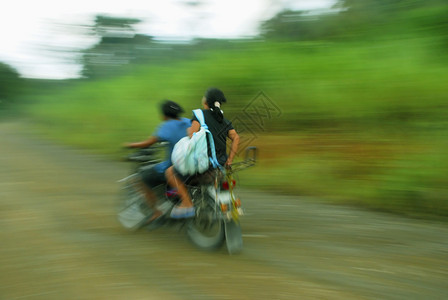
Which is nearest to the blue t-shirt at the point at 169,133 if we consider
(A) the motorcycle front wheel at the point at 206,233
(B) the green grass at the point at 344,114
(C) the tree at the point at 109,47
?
(A) the motorcycle front wheel at the point at 206,233

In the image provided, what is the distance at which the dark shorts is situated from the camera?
5.01m

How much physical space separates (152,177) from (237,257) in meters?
1.31

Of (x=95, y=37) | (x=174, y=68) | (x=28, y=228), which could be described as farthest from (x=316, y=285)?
(x=95, y=37)

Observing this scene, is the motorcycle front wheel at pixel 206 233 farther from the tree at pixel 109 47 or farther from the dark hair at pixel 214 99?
the tree at pixel 109 47

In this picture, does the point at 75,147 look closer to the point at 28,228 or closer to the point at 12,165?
the point at 12,165

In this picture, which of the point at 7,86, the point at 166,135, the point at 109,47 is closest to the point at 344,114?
the point at 166,135

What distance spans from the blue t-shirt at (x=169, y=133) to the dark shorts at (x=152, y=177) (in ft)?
0.19

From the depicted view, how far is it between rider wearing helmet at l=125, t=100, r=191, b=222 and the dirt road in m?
0.72

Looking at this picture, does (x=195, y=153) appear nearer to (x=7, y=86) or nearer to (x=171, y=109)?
(x=171, y=109)

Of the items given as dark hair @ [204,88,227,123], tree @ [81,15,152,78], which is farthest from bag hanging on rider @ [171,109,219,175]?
tree @ [81,15,152,78]

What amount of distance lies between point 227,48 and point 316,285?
9.51m

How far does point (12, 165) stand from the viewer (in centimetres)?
1184

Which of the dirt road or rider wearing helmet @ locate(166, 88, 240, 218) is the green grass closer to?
the dirt road

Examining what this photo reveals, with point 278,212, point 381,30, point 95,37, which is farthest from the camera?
point 95,37
